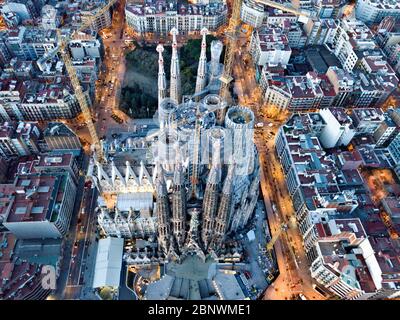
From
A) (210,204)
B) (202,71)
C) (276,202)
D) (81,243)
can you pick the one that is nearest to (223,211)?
(210,204)

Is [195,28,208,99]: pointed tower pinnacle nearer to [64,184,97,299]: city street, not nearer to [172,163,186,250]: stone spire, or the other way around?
[172,163,186,250]: stone spire

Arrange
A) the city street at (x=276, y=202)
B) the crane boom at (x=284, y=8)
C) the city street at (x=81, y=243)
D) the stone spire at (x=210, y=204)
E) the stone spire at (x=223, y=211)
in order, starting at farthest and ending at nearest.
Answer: the crane boom at (x=284, y=8), the city street at (x=276, y=202), the city street at (x=81, y=243), the stone spire at (x=210, y=204), the stone spire at (x=223, y=211)

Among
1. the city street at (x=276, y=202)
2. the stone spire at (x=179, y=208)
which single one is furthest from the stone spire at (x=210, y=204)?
the city street at (x=276, y=202)

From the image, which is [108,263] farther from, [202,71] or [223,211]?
[202,71]

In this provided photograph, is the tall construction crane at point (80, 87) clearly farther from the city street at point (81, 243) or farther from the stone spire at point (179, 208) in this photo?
the stone spire at point (179, 208)

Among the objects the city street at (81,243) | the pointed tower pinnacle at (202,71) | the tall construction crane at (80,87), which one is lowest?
the city street at (81,243)

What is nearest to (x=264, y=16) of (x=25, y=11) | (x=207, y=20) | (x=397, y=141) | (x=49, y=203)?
(x=207, y=20)
